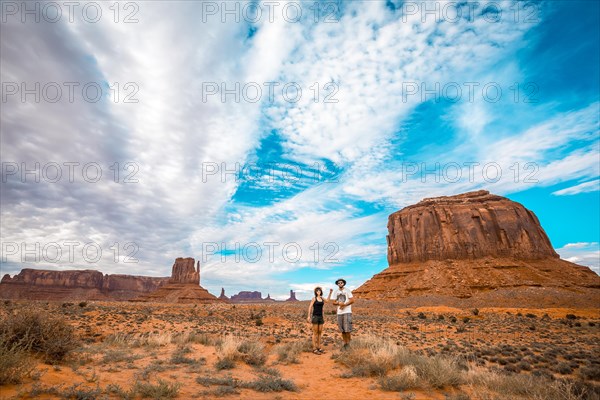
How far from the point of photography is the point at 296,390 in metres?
5.90

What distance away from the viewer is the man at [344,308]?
30.9ft

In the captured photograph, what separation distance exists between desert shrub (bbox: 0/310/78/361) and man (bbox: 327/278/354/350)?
6.98m

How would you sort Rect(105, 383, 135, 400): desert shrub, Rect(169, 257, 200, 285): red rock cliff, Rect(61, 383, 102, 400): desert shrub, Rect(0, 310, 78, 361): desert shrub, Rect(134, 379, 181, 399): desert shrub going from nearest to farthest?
Rect(61, 383, 102, 400): desert shrub
Rect(105, 383, 135, 400): desert shrub
Rect(134, 379, 181, 399): desert shrub
Rect(0, 310, 78, 361): desert shrub
Rect(169, 257, 200, 285): red rock cliff

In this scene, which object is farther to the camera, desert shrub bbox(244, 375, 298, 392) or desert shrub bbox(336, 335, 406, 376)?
desert shrub bbox(336, 335, 406, 376)

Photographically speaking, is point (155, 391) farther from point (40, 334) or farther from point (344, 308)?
point (344, 308)

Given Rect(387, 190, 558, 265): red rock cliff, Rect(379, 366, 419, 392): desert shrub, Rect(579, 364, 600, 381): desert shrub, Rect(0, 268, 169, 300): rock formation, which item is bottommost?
Rect(0, 268, 169, 300): rock formation

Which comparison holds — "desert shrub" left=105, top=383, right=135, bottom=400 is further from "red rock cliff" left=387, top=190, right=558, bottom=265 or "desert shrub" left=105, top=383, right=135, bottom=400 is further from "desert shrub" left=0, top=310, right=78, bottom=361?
"red rock cliff" left=387, top=190, right=558, bottom=265

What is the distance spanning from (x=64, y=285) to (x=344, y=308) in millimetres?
156124

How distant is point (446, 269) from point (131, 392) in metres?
62.8

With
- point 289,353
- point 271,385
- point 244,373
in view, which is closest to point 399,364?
point 289,353

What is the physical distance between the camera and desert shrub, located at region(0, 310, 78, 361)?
6488 millimetres

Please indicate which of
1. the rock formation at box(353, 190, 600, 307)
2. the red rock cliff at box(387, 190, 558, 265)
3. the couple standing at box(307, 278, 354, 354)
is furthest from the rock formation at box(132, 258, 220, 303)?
the couple standing at box(307, 278, 354, 354)

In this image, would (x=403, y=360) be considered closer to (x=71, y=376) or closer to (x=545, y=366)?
(x=545, y=366)

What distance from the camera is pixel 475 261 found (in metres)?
59.8
